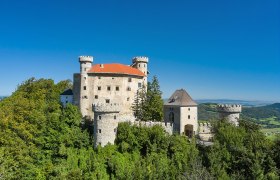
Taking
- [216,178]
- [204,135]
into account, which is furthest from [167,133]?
[216,178]

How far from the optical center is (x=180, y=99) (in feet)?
167

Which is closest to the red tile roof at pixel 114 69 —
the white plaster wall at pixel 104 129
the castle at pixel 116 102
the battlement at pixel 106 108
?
the castle at pixel 116 102

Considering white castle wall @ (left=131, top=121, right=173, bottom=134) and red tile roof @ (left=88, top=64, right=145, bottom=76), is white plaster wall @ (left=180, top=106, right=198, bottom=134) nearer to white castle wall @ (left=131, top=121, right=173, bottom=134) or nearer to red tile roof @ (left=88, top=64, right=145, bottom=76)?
white castle wall @ (left=131, top=121, right=173, bottom=134)

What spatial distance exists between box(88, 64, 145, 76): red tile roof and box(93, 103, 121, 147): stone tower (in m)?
11.0

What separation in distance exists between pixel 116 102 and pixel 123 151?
12829 millimetres

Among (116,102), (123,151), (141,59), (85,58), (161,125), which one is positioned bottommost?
(123,151)

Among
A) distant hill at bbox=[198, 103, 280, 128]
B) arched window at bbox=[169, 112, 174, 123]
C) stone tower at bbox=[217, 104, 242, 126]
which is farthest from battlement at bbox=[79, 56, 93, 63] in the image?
distant hill at bbox=[198, 103, 280, 128]

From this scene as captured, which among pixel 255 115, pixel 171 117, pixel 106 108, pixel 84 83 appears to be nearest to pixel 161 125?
pixel 171 117

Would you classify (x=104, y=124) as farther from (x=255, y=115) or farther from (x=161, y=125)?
(x=255, y=115)

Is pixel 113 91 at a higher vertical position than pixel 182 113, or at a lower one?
higher

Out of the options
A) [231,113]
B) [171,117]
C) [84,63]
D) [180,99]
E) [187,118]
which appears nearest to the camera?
[187,118]

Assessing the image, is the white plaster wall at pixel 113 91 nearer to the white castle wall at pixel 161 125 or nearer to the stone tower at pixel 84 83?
the stone tower at pixel 84 83

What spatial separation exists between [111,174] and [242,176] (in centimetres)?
1840

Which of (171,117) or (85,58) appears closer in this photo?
(171,117)
